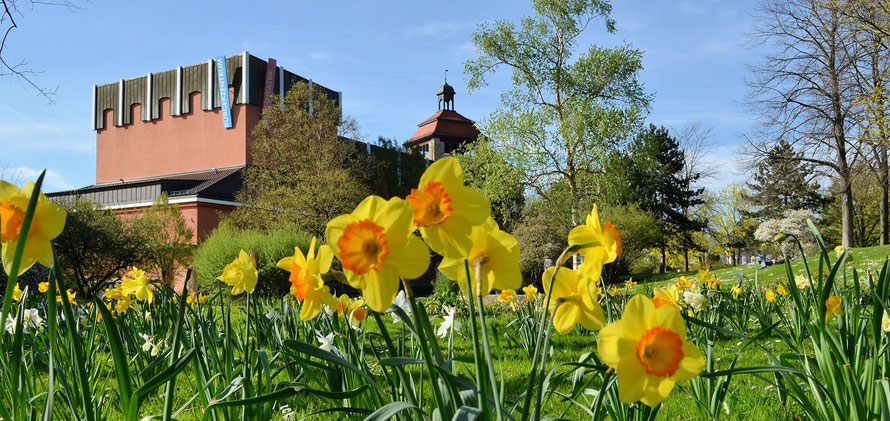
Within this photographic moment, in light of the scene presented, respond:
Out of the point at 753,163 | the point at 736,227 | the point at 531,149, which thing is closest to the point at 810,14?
the point at 753,163

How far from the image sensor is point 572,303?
36.3 inches

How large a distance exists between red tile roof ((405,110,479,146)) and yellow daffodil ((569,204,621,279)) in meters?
36.0

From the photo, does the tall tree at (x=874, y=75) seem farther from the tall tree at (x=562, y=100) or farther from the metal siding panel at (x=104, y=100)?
the metal siding panel at (x=104, y=100)

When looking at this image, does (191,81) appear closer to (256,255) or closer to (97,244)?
(97,244)

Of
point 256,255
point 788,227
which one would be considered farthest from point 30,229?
point 788,227

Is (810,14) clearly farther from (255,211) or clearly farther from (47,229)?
(47,229)

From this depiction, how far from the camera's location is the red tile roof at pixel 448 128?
37.1 m

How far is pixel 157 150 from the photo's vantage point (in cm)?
2405

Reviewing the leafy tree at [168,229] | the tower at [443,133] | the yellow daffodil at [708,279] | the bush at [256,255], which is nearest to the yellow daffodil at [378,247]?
the yellow daffodil at [708,279]

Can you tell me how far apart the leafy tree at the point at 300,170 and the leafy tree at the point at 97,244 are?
4738 millimetres

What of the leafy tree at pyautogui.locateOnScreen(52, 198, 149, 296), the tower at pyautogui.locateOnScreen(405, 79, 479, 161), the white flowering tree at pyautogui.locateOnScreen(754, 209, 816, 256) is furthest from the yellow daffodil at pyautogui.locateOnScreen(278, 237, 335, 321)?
the tower at pyautogui.locateOnScreen(405, 79, 479, 161)

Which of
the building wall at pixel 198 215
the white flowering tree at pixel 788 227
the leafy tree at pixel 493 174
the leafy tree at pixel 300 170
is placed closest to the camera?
the leafy tree at pixel 493 174

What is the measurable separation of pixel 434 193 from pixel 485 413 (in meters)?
0.34

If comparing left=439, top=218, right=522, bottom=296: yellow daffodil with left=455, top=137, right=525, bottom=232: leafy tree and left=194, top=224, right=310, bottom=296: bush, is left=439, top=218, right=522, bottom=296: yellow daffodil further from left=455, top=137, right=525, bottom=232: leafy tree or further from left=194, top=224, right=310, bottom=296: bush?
left=455, top=137, right=525, bottom=232: leafy tree
